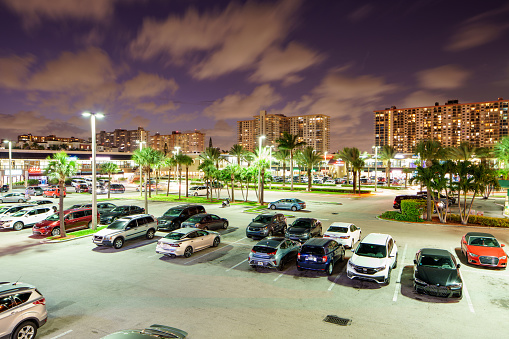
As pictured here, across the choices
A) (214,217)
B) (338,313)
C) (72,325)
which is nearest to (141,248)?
(214,217)

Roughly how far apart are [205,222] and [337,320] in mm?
14584

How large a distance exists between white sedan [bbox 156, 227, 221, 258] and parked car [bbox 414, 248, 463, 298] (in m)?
11.3

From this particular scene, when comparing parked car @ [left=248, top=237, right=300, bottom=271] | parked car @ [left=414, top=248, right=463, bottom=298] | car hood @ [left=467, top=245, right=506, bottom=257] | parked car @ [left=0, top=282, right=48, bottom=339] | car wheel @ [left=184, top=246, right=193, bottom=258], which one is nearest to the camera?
parked car @ [left=0, top=282, right=48, bottom=339]

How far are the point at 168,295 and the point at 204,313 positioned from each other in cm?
226

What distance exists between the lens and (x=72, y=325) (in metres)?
9.47

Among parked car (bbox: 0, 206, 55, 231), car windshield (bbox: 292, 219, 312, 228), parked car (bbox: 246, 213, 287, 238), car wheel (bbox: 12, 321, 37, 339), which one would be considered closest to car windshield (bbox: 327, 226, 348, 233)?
car windshield (bbox: 292, 219, 312, 228)

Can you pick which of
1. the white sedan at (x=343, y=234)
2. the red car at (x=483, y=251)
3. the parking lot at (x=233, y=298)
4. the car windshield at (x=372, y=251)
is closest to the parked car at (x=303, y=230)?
the white sedan at (x=343, y=234)

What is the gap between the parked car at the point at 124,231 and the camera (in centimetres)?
1873

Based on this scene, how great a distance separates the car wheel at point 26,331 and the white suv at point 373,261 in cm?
1130

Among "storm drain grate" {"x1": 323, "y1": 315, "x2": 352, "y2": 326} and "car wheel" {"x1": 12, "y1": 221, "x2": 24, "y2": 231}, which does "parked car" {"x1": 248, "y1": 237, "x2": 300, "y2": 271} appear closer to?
"storm drain grate" {"x1": 323, "y1": 315, "x2": 352, "y2": 326}

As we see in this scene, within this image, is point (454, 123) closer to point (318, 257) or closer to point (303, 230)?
point (303, 230)

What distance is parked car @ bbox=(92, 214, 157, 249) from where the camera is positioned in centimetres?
1873

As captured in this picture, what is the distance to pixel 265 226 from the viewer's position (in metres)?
21.0

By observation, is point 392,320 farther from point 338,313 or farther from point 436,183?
point 436,183
